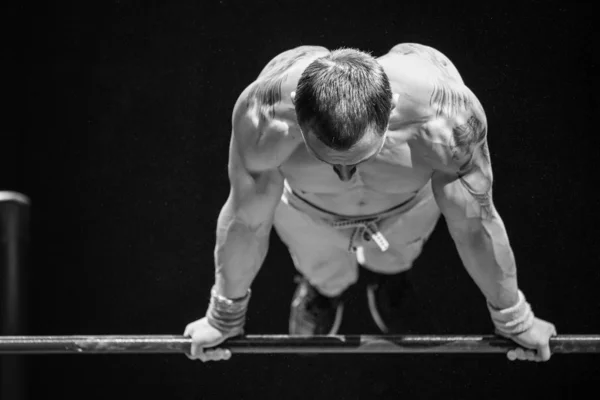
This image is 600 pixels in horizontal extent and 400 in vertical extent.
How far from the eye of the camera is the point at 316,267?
1.89 m

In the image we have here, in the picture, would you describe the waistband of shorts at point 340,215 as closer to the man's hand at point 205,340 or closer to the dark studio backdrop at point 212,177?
the man's hand at point 205,340

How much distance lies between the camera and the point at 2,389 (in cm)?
160

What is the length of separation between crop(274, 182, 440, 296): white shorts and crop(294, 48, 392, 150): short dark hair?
1.27 ft

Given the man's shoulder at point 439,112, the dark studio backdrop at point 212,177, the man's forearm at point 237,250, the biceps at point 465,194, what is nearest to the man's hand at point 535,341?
the biceps at point 465,194

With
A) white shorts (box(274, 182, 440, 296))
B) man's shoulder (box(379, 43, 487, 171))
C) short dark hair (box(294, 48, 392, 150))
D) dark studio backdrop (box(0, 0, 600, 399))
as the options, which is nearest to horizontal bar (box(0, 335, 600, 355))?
white shorts (box(274, 182, 440, 296))

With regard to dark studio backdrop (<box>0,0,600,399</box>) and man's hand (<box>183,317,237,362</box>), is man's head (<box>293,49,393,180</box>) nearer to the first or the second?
man's hand (<box>183,317,237,362</box>)

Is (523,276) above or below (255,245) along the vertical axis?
below

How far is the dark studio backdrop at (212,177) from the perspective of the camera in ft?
7.50

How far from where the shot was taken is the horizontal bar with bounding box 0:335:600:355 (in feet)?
5.16

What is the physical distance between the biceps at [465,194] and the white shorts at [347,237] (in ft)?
0.57

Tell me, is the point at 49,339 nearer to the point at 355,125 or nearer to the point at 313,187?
the point at 313,187

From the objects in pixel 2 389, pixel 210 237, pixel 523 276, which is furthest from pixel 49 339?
pixel 523 276

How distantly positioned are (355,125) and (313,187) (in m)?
0.30

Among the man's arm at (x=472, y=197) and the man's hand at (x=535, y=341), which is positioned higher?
the man's arm at (x=472, y=197)
